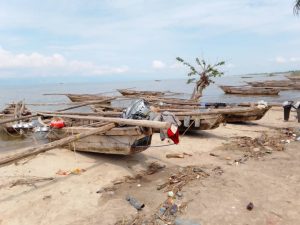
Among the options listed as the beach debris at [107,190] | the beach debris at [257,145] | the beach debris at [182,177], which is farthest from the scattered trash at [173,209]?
the beach debris at [257,145]

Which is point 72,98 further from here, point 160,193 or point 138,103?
point 160,193

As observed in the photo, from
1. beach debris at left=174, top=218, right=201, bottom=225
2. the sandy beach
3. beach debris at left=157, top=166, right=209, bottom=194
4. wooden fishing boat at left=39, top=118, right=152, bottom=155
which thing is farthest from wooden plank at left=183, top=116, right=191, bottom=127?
beach debris at left=174, top=218, right=201, bottom=225

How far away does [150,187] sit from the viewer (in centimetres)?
581

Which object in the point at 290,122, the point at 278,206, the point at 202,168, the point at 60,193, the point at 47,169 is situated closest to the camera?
the point at 278,206

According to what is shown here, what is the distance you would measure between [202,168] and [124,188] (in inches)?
75.2

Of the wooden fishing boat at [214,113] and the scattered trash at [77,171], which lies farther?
the wooden fishing boat at [214,113]

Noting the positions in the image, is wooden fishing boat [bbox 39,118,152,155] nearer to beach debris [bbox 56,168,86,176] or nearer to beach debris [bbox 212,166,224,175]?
beach debris [bbox 56,168,86,176]

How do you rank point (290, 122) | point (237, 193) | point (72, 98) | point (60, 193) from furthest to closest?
point (72, 98)
point (290, 122)
point (60, 193)
point (237, 193)

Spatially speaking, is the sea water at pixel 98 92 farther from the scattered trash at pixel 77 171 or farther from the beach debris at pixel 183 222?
the beach debris at pixel 183 222

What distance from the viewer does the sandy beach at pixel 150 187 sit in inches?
186

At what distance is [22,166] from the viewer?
7.43 meters

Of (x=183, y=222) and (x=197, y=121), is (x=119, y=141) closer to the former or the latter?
(x=183, y=222)

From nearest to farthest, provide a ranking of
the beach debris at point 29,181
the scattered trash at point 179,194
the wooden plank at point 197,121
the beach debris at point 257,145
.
Answer: the scattered trash at point 179,194 → the beach debris at point 29,181 → the beach debris at point 257,145 → the wooden plank at point 197,121

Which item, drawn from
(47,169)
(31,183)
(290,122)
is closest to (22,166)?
(47,169)
